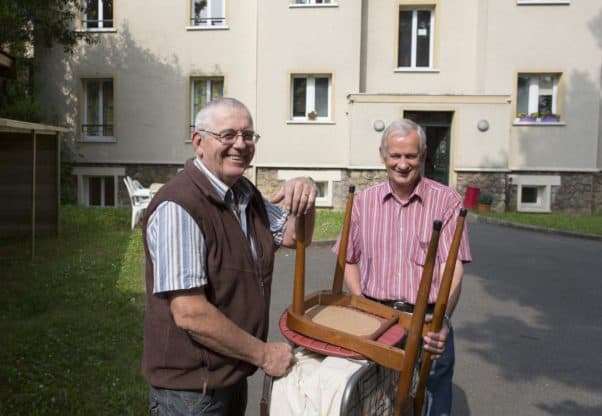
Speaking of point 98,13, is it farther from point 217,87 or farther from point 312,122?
point 312,122

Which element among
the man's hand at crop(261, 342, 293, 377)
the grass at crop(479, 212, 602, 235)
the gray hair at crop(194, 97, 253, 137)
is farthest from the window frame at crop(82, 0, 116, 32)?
the man's hand at crop(261, 342, 293, 377)

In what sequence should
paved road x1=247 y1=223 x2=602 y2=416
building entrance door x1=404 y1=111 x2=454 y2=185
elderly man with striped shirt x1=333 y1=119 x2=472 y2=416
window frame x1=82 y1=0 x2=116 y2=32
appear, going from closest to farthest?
elderly man with striped shirt x1=333 y1=119 x2=472 y2=416 → paved road x1=247 y1=223 x2=602 y2=416 → building entrance door x1=404 y1=111 x2=454 y2=185 → window frame x1=82 y1=0 x2=116 y2=32

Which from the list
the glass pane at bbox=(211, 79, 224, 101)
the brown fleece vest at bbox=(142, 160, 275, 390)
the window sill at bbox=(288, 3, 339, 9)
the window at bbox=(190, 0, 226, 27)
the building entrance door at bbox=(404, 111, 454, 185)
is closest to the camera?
the brown fleece vest at bbox=(142, 160, 275, 390)

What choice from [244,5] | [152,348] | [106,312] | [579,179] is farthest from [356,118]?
[152,348]

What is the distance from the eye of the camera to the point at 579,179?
17688mm

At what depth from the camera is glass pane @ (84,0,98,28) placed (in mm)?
19558

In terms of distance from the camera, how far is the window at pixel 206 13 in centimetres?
1892

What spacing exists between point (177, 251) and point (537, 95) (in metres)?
18.2

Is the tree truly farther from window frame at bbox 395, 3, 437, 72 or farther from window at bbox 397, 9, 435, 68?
window at bbox 397, 9, 435, 68

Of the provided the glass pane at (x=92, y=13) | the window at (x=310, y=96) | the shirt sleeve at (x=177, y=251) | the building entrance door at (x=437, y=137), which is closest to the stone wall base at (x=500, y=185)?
the building entrance door at (x=437, y=137)

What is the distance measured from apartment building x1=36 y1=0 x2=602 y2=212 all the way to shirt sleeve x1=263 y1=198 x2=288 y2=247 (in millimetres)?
14938

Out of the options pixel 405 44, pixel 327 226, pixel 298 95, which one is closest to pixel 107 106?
pixel 298 95

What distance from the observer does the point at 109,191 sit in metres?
19.6

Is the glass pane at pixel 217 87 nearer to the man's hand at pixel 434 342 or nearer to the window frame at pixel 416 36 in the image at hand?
the window frame at pixel 416 36
